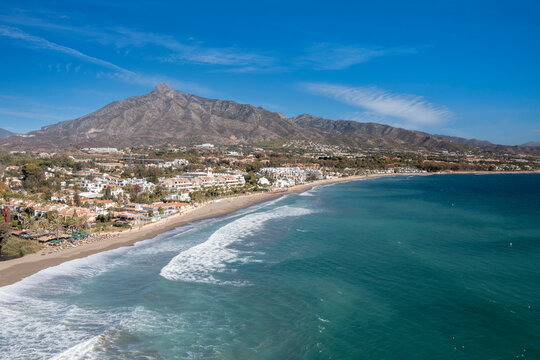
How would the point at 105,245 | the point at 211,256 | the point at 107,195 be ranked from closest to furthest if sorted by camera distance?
the point at 211,256
the point at 105,245
the point at 107,195

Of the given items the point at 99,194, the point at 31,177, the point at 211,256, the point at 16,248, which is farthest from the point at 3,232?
the point at 31,177

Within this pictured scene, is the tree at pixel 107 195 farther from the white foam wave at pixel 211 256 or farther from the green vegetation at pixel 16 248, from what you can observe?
the green vegetation at pixel 16 248

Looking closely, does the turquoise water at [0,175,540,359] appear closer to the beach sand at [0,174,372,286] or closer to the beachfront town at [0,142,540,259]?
the beach sand at [0,174,372,286]

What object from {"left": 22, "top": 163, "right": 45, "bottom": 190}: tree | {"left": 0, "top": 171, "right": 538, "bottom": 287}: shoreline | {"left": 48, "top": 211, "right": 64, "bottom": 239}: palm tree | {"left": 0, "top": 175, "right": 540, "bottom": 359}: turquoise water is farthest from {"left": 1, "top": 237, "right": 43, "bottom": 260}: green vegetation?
{"left": 22, "top": 163, "right": 45, "bottom": 190}: tree

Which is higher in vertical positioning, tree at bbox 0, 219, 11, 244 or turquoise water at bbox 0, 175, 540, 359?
tree at bbox 0, 219, 11, 244

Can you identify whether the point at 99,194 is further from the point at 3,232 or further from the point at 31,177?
the point at 3,232

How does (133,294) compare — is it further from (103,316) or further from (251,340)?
(251,340)
